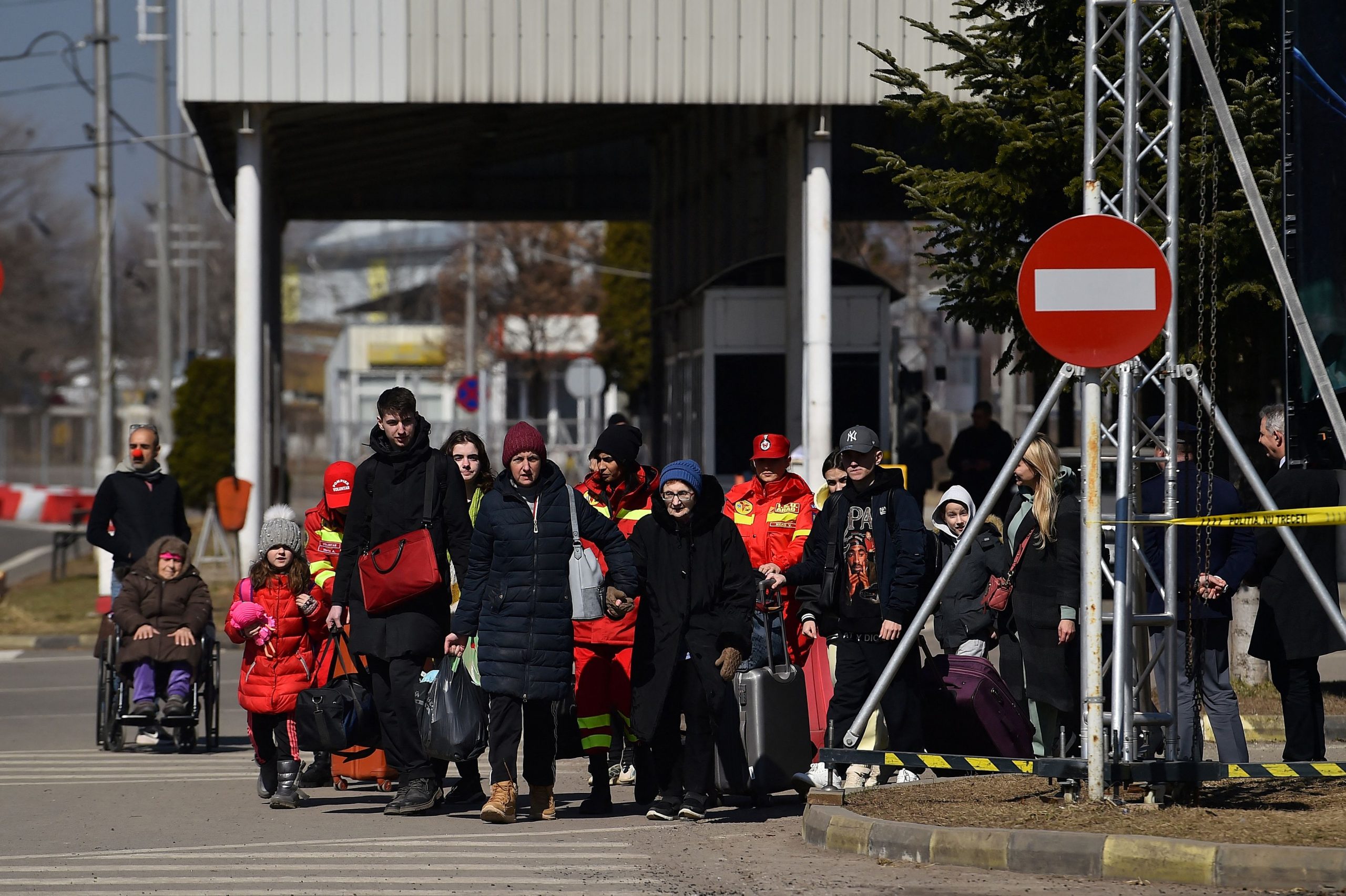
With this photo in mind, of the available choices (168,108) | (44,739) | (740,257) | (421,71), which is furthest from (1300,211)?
(168,108)

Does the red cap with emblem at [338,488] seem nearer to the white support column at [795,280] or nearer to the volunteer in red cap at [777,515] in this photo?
the volunteer in red cap at [777,515]

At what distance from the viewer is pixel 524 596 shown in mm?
8664

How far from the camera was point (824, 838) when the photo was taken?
26.4 feet

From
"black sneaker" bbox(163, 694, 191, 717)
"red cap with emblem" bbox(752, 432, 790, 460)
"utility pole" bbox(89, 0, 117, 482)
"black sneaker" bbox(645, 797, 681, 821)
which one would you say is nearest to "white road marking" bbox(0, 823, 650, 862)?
"black sneaker" bbox(645, 797, 681, 821)

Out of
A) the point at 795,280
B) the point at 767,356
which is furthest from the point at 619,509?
the point at 767,356

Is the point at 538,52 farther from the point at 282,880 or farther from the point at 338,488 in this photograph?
the point at 282,880

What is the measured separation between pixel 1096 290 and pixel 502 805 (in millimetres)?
3409

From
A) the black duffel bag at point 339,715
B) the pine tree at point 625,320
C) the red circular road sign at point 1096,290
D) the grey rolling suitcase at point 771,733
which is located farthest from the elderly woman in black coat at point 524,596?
the pine tree at point 625,320

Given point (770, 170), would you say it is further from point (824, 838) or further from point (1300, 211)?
point (824, 838)

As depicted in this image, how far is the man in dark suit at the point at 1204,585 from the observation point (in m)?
9.17

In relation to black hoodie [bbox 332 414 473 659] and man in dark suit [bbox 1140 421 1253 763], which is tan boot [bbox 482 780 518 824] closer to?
black hoodie [bbox 332 414 473 659]

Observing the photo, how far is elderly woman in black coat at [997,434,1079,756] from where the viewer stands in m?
9.11

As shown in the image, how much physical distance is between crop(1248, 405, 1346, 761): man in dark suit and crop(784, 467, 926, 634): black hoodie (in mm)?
1717

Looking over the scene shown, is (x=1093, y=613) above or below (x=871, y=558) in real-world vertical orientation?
below
